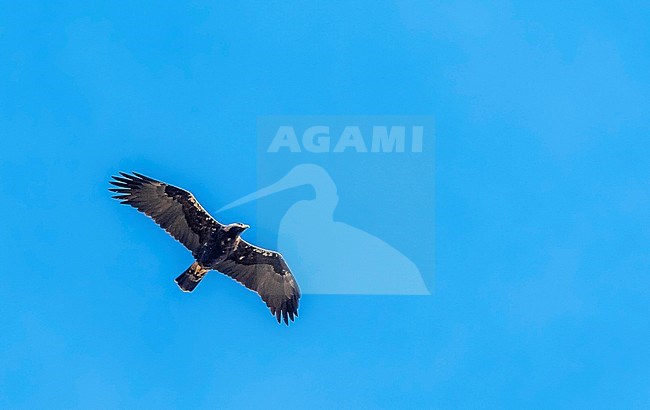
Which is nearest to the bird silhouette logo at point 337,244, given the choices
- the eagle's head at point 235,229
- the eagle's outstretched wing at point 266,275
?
the eagle's outstretched wing at point 266,275

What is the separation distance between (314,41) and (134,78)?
1.68 metres

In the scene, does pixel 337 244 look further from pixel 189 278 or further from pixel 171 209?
pixel 171 209

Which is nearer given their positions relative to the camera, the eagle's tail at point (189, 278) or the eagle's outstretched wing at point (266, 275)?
the eagle's outstretched wing at point (266, 275)

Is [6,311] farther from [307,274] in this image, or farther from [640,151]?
[640,151]

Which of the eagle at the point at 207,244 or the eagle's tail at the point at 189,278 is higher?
the eagle at the point at 207,244

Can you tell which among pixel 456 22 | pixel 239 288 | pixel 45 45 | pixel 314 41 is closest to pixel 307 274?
pixel 239 288

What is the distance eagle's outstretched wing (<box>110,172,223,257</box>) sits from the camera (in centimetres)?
736

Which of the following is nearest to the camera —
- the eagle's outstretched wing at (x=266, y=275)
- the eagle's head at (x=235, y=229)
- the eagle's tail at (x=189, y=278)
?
the eagle's head at (x=235, y=229)

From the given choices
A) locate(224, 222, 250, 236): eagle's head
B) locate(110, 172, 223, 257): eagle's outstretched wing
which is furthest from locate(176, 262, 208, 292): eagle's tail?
locate(224, 222, 250, 236): eagle's head

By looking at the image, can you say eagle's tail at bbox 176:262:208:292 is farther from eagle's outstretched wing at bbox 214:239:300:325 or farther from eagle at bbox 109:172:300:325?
eagle's outstretched wing at bbox 214:239:300:325

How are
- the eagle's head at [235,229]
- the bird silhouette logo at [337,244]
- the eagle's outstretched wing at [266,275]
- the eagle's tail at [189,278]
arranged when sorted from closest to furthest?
the eagle's head at [235,229] < the eagle's outstretched wing at [266,275] < the eagle's tail at [189,278] < the bird silhouette logo at [337,244]

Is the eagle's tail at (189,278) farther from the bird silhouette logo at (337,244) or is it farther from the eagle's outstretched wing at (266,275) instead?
the bird silhouette logo at (337,244)

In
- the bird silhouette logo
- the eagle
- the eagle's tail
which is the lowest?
the eagle's tail

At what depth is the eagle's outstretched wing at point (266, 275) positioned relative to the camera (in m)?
7.41
